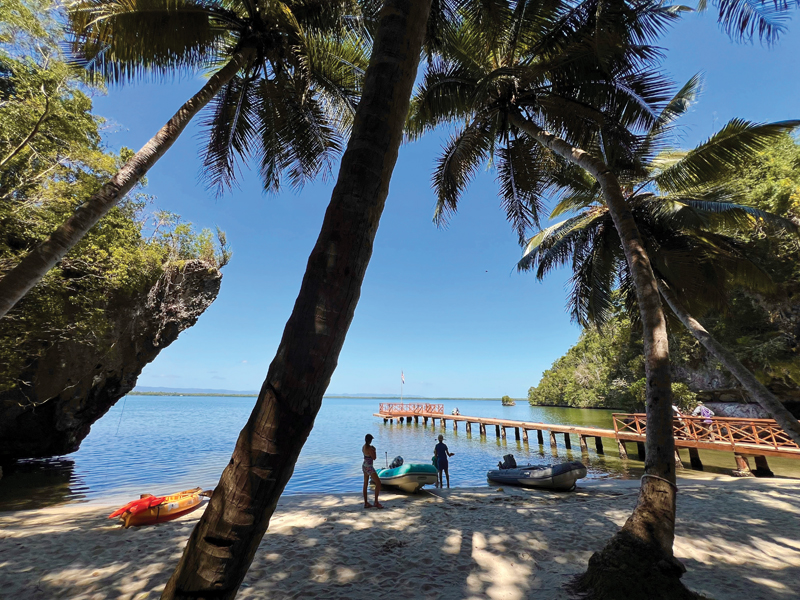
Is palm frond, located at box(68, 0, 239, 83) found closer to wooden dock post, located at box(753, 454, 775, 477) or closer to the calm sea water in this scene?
the calm sea water

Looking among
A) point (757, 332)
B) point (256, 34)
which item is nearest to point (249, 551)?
point (256, 34)

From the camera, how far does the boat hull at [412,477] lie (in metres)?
9.55

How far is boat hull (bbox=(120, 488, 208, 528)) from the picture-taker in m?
6.79

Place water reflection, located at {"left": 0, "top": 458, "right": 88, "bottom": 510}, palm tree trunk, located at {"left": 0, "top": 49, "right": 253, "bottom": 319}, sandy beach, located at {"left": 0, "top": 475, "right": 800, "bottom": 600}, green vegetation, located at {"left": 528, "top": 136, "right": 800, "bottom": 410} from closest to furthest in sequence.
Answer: sandy beach, located at {"left": 0, "top": 475, "right": 800, "bottom": 600} → palm tree trunk, located at {"left": 0, "top": 49, "right": 253, "bottom": 319} → water reflection, located at {"left": 0, "top": 458, "right": 88, "bottom": 510} → green vegetation, located at {"left": 528, "top": 136, "right": 800, "bottom": 410}

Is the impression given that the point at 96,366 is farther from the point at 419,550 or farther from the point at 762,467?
the point at 762,467

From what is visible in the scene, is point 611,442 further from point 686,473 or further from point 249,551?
point 249,551

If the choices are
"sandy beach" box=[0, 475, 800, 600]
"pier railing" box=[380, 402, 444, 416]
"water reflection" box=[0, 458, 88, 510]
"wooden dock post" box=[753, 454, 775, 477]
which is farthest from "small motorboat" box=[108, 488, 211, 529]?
"pier railing" box=[380, 402, 444, 416]

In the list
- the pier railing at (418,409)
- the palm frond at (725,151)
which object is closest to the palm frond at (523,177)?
the palm frond at (725,151)

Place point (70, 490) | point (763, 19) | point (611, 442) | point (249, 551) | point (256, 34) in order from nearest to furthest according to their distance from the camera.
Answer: point (249, 551), point (763, 19), point (256, 34), point (70, 490), point (611, 442)

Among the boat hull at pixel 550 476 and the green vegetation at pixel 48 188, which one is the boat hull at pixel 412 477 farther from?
the green vegetation at pixel 48 188

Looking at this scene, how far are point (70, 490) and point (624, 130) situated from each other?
20.9m

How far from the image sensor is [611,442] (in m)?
25.7

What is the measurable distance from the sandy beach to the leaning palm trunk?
60 cm

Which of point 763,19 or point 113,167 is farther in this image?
point 113,167
